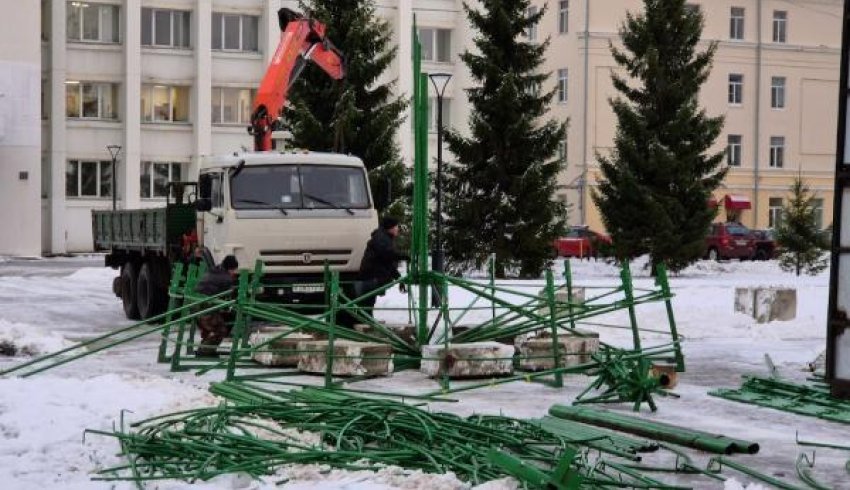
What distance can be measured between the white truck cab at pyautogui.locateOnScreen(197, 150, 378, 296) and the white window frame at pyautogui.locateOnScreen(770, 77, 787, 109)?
4965cm

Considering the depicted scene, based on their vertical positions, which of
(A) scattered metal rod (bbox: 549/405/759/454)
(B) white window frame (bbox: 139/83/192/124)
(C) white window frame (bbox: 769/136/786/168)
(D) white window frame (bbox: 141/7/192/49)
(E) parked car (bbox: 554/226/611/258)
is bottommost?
(E) parked car (bbox: 554/226/611/258)

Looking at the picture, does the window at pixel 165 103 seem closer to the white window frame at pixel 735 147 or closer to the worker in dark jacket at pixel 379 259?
the white window frame at pixel 735 147

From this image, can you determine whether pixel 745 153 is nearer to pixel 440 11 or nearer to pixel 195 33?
pixel 440 11

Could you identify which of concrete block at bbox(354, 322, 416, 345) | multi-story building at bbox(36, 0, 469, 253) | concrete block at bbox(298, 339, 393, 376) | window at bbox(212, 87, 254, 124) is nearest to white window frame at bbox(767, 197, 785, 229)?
multi-story building at bbox(36, 0, 469, 253)

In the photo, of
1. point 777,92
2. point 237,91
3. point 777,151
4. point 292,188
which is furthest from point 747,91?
point 292,188

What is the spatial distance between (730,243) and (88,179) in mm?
25844

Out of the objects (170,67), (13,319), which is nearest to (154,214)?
(13,319)

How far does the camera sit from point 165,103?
59.3 meters

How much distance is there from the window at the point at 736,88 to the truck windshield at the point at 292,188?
48.2 m

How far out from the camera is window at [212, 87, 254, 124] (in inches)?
2366

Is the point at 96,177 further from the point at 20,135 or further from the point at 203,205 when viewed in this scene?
the point at 203,205

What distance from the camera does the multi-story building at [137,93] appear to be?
5731 centimetres

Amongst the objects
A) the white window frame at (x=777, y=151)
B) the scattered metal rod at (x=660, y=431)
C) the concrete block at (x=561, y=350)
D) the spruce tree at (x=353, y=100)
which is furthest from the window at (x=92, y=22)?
the scattered metal rod at (x=660, y=431)

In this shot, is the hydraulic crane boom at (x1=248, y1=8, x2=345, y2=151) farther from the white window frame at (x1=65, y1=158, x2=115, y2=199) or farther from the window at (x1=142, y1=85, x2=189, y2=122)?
the window at (x1=142, y1=85, x2=189, y2=122)
